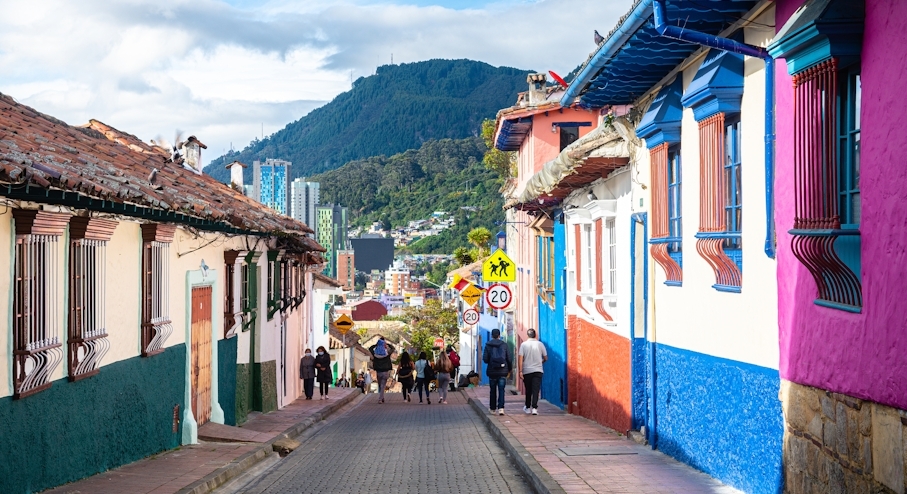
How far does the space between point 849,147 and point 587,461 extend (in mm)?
6001

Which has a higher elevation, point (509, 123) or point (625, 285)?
point (509, 123)

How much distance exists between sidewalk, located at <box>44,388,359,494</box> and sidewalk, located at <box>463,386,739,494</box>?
11.1 ft

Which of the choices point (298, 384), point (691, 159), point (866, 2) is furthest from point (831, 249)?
point (298, 384)

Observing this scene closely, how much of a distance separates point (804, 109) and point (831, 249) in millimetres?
991

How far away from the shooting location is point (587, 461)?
37.8 ft

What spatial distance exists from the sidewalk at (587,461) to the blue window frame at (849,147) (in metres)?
3.56

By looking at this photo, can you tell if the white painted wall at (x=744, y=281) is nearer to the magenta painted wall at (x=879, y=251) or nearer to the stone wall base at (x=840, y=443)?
the stone wall base at (x=840, y=443)

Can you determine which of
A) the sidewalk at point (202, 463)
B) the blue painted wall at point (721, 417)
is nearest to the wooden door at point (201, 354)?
the sidewalk at point (202, 463)

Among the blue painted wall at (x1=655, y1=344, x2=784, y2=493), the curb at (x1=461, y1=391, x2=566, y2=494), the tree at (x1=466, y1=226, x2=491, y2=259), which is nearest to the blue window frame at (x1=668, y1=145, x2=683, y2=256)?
the blue painted wall at (x1=655, y1=344, x2=784, y2=493)

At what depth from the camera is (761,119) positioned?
833 cm

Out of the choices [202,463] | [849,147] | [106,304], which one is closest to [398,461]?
[202,463]

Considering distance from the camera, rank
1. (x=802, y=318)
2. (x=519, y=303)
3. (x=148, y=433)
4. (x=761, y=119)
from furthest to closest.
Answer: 1. (x=519, y=303)
2. (x=148, y=433)
3. (x=761, y=119)
4. (x=802, y=318)

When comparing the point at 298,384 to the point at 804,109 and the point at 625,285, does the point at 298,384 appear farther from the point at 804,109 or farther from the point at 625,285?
the point at 804,109

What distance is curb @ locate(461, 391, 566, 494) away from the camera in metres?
9.95
